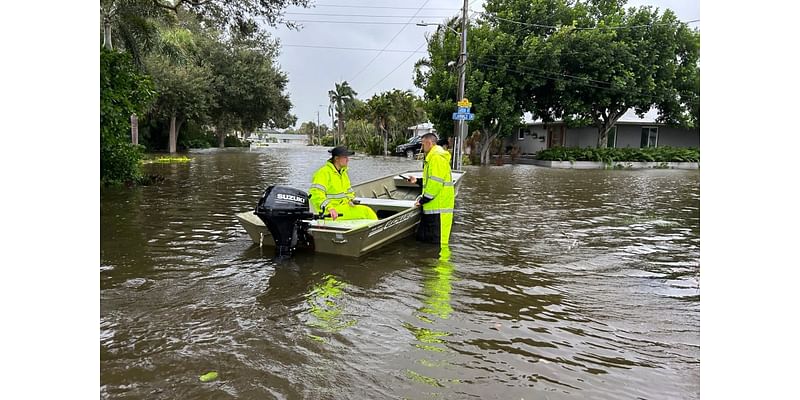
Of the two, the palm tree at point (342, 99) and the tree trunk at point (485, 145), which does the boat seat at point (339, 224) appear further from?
the palm tree at point (342, 99)

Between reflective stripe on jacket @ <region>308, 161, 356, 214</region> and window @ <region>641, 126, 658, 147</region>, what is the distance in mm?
33528

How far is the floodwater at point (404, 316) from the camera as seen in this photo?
3.80 m

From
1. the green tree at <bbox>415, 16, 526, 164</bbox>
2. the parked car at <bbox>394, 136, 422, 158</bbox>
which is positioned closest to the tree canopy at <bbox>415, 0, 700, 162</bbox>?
the green tree at <bbox>415, 16, 526, 164</bbox>

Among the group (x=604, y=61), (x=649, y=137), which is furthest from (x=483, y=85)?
(x=649, y=137)

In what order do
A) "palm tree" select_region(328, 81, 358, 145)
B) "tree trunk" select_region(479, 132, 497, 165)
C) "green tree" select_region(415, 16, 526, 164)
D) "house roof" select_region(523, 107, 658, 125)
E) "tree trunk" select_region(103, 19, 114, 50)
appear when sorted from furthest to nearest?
1. "palm tree" select_region(328, 81, 358, 145)
2. "house roof" select_region(523, 107, 658, 125)
3. "tree trunk" select_region(479, 132, 497, 165)
4. "green tree" select_region(415, 16, 526, 164)
5. "tree trunk" select_region(103, 19, 114, 50)

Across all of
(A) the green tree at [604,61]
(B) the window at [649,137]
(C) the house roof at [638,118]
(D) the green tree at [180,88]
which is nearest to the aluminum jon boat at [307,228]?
(A) the green tree at [604,61]

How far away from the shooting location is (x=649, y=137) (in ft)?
118

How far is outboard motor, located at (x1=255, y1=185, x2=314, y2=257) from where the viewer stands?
20.4 feet

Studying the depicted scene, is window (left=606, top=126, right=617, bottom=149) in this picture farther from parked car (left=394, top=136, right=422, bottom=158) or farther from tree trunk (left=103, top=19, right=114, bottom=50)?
tree trunk (left=103, top=19, right=114, bottom=50)

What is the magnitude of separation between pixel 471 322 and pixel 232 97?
36.9 metres

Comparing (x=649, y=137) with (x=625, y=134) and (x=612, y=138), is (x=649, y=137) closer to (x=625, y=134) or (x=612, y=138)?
(x=625, y=134)

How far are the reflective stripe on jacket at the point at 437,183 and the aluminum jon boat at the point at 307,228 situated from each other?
1.10ft

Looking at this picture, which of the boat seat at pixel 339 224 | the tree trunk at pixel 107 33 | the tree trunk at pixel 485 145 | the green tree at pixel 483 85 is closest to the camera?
the boat seat at pixel 339 224

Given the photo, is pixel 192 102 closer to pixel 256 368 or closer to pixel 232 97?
pixel 232 97
